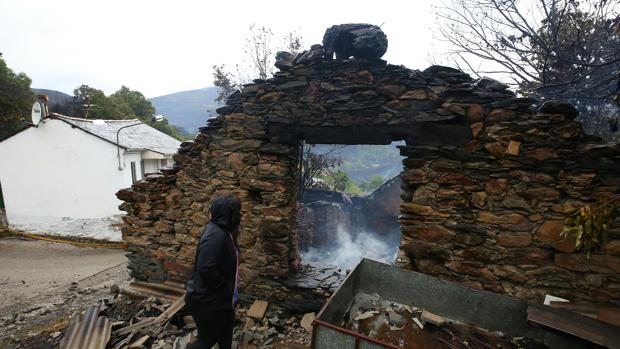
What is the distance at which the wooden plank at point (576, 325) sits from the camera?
2.16 m

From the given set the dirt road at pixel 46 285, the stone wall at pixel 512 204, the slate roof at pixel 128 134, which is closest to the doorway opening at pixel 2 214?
the dirt road at pixel 46 285

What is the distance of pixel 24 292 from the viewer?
610cm

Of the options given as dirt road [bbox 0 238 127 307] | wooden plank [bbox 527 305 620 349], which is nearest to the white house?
dirt road [bbox 0 238 127 307]

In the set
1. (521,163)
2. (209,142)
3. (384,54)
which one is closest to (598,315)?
(521,163)

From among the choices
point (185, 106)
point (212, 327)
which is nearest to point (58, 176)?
point (212, 327)

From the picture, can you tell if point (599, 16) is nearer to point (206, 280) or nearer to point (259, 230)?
point (259, 230)

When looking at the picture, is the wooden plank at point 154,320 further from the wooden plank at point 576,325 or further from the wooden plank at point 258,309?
the wooden plank at point 576,325

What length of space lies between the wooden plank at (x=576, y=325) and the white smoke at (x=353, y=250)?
7.24 m

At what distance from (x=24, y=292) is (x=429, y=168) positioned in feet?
25.8

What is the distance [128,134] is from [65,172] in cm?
287

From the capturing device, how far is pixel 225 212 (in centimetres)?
280

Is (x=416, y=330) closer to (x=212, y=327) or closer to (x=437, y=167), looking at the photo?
(x=437, y=167)

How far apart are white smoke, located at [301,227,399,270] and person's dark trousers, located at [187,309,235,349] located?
21.7ft

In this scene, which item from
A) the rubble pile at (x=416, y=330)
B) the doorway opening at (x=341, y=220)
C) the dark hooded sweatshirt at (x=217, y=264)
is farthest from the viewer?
the doorway opening at (x=341, y=220)
